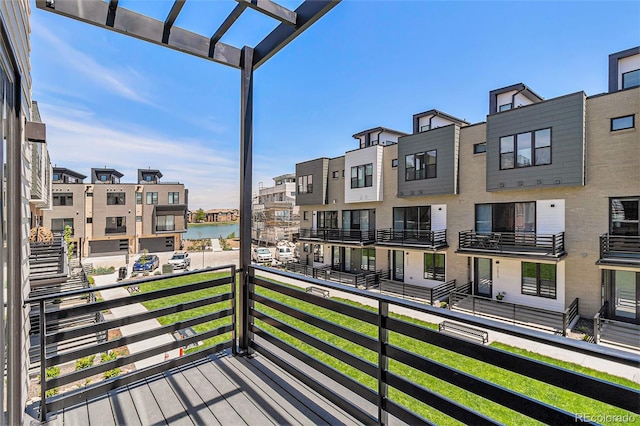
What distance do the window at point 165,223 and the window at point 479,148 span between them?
73.8ft

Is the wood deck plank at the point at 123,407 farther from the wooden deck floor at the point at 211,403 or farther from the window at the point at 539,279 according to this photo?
the window at the point at 539,279

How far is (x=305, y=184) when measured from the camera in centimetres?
1664

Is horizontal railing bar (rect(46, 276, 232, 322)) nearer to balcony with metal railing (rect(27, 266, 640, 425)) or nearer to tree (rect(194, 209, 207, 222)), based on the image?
balcony with metal railing (rect(27, 266, 640, 425))

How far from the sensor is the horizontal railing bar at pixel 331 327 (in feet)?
5.65

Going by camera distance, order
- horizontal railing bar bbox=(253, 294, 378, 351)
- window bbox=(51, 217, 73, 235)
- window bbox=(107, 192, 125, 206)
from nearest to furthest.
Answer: horizontal railing bar bbox=(253, 294, 378, 351) < window bbox=(51, 217, 73, 235) < window bbox=(107, 192, 125, 206)

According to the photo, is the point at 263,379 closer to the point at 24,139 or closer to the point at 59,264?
the point at 24,139

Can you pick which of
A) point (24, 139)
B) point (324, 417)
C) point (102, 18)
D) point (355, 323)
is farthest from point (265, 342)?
point (355, 323)

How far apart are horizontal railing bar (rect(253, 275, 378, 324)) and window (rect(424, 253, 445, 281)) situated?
9815 mm

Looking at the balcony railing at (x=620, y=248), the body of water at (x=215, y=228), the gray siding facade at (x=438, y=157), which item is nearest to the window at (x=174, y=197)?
the body of water at (x=215, y=228)

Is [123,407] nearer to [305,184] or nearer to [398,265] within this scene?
[398,265]

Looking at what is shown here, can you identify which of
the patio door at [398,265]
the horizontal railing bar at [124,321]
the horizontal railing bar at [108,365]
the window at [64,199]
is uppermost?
the window at [64,199]

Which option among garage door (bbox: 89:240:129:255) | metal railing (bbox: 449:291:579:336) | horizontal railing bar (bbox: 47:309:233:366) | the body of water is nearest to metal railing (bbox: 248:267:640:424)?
horizontal railing bar (bbox: 47:309:233:366)

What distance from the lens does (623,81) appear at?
26.7ft

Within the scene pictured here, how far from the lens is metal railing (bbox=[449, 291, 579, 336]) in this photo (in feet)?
24.8
